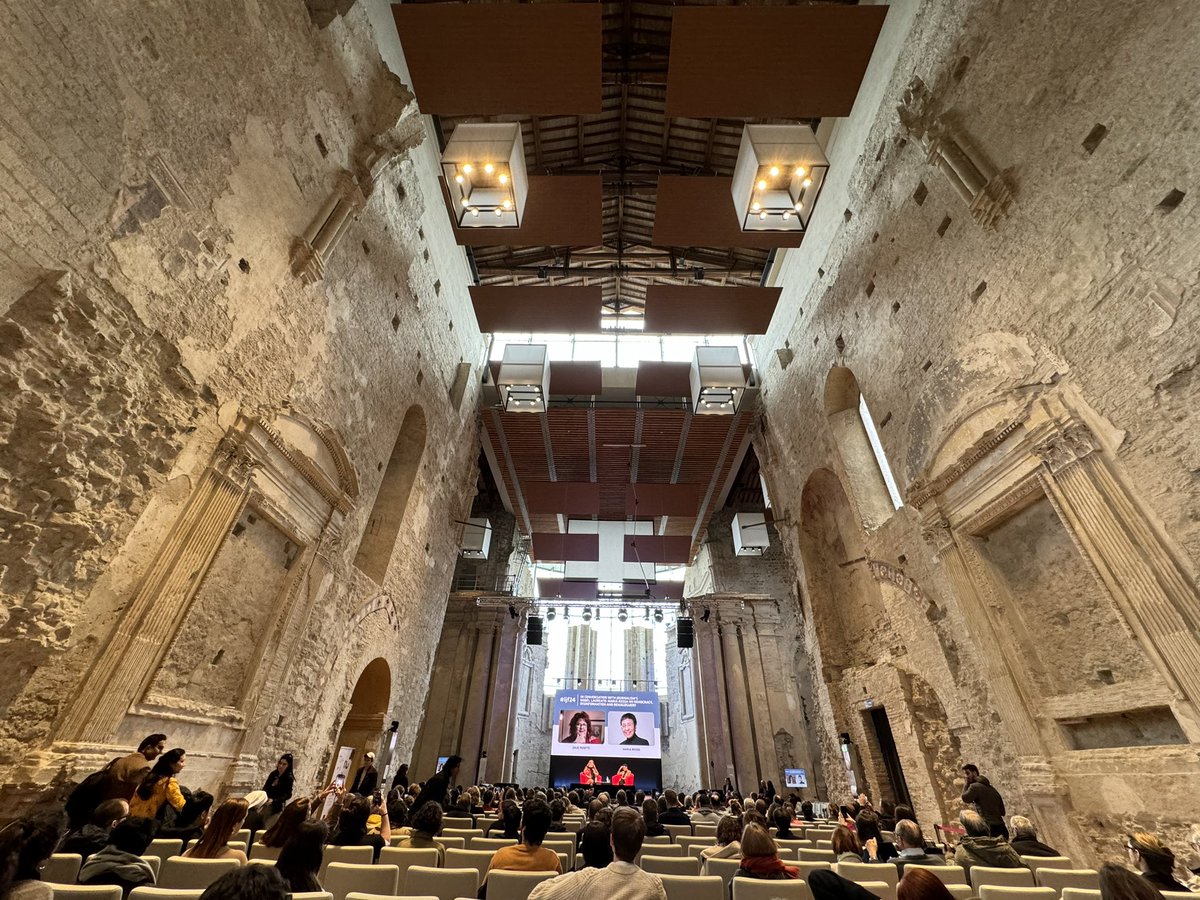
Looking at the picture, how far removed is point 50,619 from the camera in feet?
11.7

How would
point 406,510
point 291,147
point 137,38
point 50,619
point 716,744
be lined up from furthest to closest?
point 716,744
point 406,510
point 291,147
point 137,38
point 50,619

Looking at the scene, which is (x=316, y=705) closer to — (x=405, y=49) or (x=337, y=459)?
(x=337, y=459)

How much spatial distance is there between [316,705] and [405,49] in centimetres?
A: 847

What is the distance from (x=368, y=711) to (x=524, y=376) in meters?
6.35

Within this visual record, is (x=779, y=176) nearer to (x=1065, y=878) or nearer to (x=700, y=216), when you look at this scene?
(x=700, y=216)

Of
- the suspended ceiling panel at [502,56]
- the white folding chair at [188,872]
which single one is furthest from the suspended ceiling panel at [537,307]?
the white folding chair at [188,872]

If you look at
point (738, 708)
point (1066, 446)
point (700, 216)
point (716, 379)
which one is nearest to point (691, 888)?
point (1066, 446)

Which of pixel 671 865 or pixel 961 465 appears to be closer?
pixel 671 865

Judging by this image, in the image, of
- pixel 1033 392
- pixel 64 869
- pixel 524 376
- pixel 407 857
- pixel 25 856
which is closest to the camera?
pixel 25 856

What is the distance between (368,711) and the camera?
8.84m

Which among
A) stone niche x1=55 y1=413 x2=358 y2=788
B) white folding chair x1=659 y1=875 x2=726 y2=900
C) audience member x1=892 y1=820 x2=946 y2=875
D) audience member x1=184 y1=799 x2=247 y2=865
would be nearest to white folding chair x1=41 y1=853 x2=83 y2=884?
audience member x1=184 y1=799 x2=247 y2=865

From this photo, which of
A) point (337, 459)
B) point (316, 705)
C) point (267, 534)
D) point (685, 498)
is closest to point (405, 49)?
point (337, 459)

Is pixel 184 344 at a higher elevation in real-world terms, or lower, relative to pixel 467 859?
higher

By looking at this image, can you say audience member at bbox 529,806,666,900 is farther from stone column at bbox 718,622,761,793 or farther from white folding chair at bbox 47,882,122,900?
stone column at bbox 718,622,761,793
